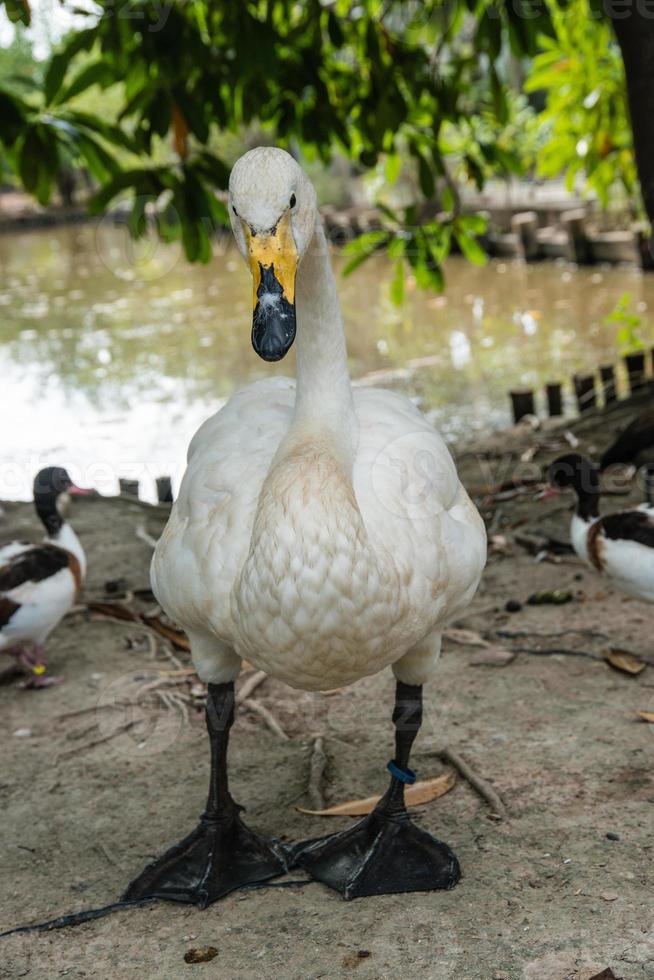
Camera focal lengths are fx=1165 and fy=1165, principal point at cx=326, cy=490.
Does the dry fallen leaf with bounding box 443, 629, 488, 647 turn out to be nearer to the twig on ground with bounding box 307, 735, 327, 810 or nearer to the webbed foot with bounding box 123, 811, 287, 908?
the twig on ground with bounding box 307, 735, 327, 810

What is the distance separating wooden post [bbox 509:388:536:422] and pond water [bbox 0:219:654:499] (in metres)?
0.83

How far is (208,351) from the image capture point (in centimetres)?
1270

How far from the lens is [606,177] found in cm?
812

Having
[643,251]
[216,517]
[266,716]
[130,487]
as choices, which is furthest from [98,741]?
[643,251]

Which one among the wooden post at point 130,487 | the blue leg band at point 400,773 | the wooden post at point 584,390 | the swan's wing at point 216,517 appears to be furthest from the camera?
the wooden post at point 584,390

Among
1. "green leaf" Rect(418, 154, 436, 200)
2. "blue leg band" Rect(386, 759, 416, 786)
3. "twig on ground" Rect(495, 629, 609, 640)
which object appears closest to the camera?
"blue leg band" Rect(386, 759, 416, 786)

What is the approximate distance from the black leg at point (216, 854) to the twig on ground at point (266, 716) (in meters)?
0.68

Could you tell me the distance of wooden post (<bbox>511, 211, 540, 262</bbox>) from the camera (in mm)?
17312

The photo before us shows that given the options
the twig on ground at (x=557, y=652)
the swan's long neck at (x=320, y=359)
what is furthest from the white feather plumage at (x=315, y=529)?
the twig on ground at (x=557, y=652)

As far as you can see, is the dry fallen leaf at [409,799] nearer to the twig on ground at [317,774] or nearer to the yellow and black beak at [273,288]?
the twig on ground at [317,774]

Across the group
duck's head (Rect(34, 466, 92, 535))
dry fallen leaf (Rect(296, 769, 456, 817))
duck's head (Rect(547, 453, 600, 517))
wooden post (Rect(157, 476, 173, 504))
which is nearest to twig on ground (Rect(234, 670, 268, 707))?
dry fallen leaf (Rect(296, 769, 456, 817))

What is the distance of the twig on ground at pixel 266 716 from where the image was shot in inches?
160

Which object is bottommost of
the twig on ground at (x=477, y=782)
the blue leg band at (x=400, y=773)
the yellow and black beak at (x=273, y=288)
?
the twig on ground at (x=477, y=782)

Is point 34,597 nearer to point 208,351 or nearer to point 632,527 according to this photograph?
point 632,527
